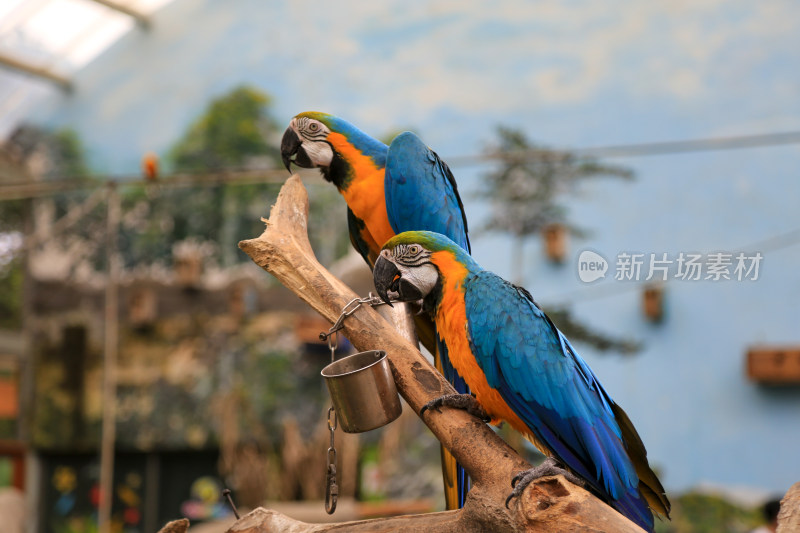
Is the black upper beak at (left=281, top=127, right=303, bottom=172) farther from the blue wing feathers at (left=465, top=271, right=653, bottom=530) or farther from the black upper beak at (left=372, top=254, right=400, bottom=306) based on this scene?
the blue wing feathers at (left=465, top=271, right=653, bottom=530)

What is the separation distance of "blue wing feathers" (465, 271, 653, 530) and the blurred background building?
314 centimetres

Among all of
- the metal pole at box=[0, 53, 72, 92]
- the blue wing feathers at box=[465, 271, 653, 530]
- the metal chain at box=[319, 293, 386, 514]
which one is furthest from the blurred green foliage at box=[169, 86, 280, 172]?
the blue wing feathers at box=[465, 271, 653, 530]

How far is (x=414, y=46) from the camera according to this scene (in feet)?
18.7

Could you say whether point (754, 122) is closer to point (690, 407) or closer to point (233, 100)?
point (690, 407)

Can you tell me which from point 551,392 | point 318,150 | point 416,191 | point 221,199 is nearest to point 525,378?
point 551,392

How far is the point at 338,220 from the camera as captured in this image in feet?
17.8

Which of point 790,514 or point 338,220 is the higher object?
point 338,220

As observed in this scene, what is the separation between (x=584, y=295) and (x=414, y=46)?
2363 mm

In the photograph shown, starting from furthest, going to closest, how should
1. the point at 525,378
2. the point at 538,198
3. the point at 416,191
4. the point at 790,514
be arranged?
the point at 538,198 → the point at 416,191 → the point at 525,378 → the point at 790,514

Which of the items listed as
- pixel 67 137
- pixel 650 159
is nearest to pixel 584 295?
pixel 650 159

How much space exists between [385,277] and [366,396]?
0.25 metres

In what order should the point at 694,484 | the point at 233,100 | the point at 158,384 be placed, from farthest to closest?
the point at 233,100, the point at 158,384, the point at 694,484

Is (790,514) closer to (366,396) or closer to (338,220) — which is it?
(366,396)

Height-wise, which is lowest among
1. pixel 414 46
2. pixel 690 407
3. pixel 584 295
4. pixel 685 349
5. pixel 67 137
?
pixel 690 407
